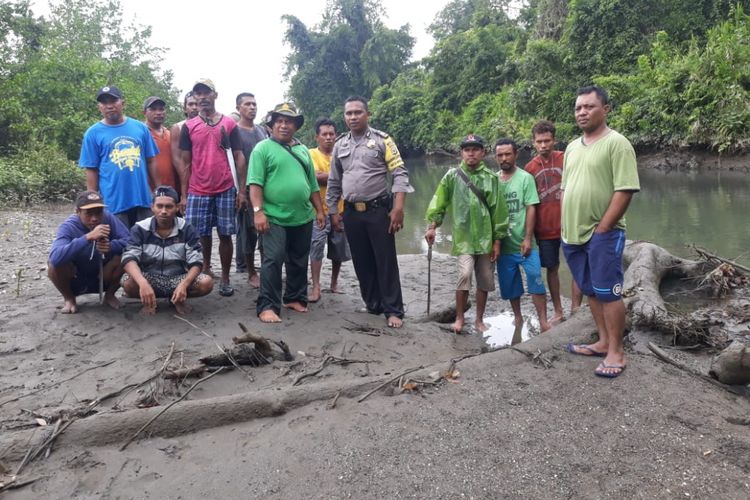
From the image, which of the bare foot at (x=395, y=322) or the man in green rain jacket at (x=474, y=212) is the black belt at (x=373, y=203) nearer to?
the man in green rain jacket at (x=474, y=212)

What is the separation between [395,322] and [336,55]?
47.0m

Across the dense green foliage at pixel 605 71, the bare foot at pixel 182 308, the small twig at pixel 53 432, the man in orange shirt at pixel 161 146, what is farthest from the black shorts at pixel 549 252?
the dense green foliage at pixel 605 71

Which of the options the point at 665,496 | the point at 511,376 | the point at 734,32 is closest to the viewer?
the point at 665,496

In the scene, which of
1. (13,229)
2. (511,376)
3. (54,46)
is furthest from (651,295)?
(54,46)

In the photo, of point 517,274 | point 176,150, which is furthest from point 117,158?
point 517,274

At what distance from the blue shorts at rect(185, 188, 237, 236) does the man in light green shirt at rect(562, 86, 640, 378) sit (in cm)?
333

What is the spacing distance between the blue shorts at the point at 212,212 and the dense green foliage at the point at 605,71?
15.8m

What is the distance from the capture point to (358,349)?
436 centimetres

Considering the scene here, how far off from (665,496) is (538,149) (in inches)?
138

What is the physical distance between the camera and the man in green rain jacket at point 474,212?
16.1ft

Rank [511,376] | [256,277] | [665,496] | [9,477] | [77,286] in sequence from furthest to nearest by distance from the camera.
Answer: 1. [256,277]
2. [77,286]
3. [511,376]
4. [9,477]
5. [665,496]

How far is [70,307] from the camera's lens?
471 cm

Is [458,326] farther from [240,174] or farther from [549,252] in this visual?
[240,174]

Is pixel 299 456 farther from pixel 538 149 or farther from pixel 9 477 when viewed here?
pixel 538 149
